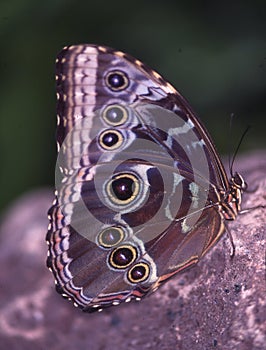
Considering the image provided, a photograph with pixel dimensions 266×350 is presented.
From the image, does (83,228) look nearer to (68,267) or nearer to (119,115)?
(68,267)

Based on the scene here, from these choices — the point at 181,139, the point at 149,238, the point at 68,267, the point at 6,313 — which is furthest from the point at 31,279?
the point at 181,139

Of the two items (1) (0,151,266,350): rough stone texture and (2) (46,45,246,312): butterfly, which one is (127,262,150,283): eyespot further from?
(1) (0,151,266,350): rough stone texture

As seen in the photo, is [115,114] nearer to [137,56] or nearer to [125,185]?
[125,185]

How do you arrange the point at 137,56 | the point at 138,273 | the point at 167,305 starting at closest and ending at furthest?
the point at 138,273, the point at 167,305, the point at 137,56

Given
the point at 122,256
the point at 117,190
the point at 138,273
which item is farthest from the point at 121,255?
the point at 117,190

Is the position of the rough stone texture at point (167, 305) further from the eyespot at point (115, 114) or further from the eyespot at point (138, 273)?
the eyespot at point (115, 114)

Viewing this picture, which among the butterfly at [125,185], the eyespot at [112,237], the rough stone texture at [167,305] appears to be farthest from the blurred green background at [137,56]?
the eyespot at [112,237]

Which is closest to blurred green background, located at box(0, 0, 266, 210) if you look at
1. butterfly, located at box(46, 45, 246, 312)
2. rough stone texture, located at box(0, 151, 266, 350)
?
rough stone texture, located at box(0, 151, 266, 350)

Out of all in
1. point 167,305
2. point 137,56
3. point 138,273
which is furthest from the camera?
point 137,56
